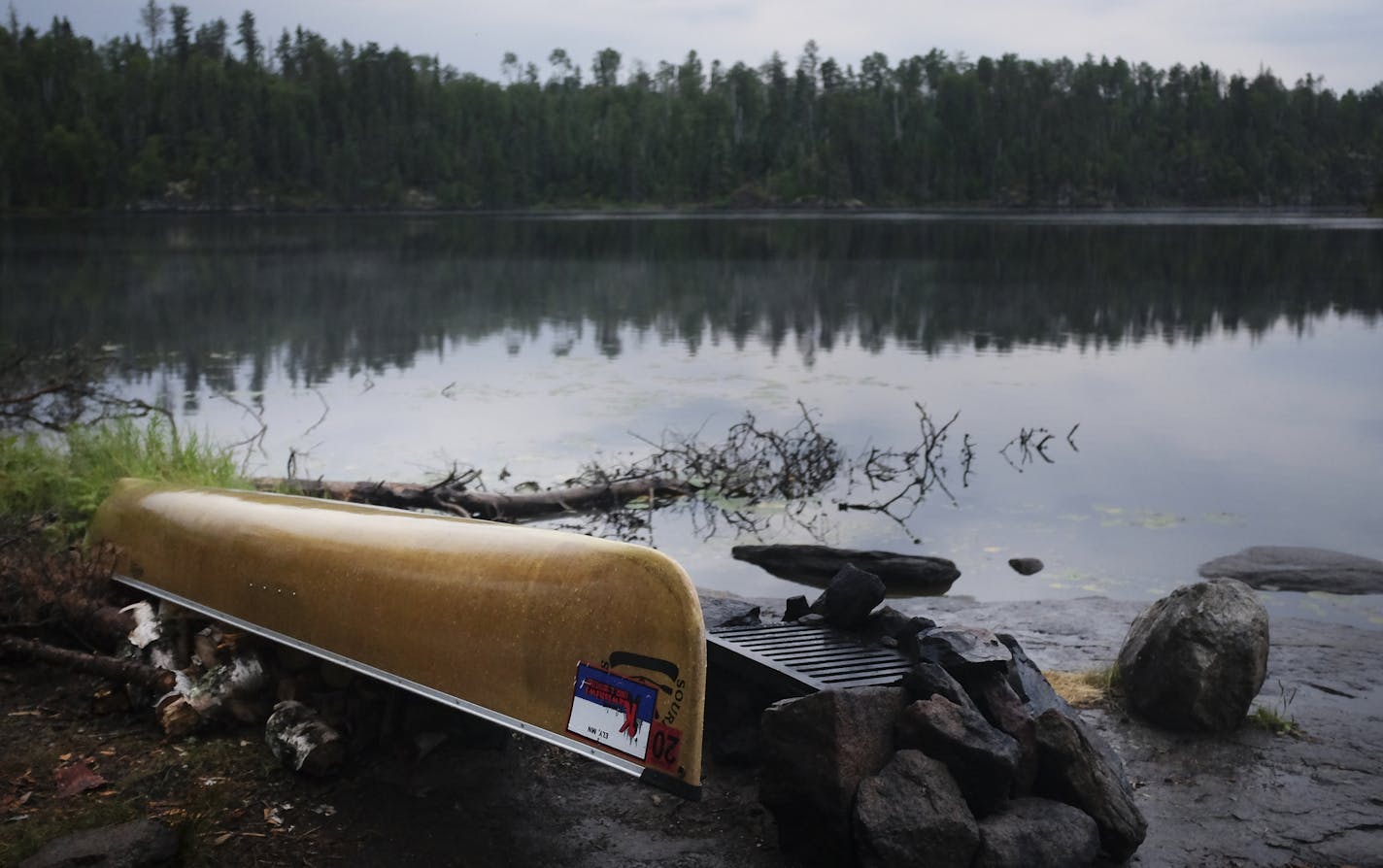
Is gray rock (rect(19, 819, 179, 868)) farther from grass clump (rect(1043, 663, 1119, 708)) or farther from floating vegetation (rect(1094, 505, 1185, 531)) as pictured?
floating vegetation (rect(1094, 505, 1185, 531))

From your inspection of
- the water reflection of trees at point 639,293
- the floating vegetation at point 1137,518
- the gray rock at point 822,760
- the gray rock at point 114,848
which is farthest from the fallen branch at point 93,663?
the water reflection of trees at point 639,293

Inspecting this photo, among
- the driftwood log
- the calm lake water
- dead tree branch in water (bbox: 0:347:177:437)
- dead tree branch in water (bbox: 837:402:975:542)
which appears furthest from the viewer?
dead tree branch in water (bbox: 837:402:975:542)

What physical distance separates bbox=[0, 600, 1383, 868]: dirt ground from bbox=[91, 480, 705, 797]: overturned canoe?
45 cm

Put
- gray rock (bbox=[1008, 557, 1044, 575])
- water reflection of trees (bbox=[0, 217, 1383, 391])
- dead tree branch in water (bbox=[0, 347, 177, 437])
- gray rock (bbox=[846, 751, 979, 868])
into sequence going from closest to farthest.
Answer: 1. gray rock (bbox=[846, 751, 979, 868])
2. gray rock (bbox=[1008, 557, 1044, 575])
3. dead tree branch in water (bbox=[0, 347, 177, 437])
4. water reflection of trees (bbox=[0, 217, 1383, 391])

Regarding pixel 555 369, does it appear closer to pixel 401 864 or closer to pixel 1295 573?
pixel 1295 573

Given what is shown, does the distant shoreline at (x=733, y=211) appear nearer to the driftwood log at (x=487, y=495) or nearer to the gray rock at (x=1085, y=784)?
the driftwood log at (x=487, y=495)

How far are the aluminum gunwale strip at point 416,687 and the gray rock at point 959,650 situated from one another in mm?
1296

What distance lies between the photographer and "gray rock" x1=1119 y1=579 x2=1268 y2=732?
5.45 m

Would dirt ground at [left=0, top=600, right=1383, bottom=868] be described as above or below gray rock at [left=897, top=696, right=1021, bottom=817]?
below

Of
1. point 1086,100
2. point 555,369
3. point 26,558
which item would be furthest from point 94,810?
point 1086,100

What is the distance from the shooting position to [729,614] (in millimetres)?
5668

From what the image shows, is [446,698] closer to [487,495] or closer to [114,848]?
[114,848]

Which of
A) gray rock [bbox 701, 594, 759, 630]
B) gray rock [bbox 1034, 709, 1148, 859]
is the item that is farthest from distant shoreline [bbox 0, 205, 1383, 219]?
gray rock [bbox 1034, 709, 1148, 859]

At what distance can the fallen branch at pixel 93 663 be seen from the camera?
5.37m
